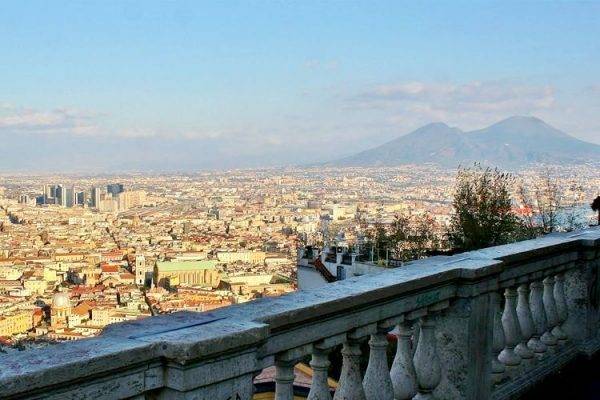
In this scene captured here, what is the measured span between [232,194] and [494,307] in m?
143

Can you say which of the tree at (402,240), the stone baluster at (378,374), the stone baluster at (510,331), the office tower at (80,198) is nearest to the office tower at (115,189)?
the office tower at (80,198)

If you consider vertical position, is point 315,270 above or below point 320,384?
below

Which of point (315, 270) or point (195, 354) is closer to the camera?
point (195, 354)

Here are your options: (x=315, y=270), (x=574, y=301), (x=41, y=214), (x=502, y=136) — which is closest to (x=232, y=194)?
(x=41, y=214)

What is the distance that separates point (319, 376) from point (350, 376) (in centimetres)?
22

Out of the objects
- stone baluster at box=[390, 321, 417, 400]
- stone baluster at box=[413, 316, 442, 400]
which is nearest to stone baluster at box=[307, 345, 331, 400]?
stone baluster at box=[390, 321, 417, 400]

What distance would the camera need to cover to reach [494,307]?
3955 millimetres

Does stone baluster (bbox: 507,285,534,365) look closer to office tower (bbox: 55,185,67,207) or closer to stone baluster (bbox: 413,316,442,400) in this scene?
stone baluster (bbox: 413,316,442,400)

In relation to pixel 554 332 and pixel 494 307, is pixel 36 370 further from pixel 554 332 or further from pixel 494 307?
pixel 554 332

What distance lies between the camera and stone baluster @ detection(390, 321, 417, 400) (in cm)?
324

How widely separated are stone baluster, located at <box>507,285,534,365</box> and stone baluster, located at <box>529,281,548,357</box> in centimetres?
13

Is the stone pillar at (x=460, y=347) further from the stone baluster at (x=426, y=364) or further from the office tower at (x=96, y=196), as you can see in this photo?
the office tower at (x=96, y=196)

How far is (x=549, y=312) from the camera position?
5.00 m

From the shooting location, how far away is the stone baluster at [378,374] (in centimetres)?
296
